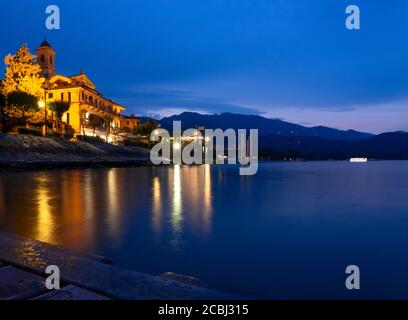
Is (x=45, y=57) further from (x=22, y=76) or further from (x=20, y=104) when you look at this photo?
(x=20, y=104)

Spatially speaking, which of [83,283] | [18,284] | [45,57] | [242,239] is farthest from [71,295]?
[45,57]

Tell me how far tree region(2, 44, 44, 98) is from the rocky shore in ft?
41.9

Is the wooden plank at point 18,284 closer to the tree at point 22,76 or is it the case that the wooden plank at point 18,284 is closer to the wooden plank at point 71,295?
the wooden plank at point 71,295

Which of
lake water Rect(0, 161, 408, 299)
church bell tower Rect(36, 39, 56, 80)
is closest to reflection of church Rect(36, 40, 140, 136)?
church bell tower Rect(36, 39, 56, 80)

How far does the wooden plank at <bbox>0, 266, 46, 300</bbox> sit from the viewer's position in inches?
135

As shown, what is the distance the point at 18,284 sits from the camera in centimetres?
374

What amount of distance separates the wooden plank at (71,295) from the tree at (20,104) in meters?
53.6

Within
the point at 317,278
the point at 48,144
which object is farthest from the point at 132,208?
the point at 48,144

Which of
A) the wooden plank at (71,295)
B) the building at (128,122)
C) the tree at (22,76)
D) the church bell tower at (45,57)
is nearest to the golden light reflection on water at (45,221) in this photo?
the wooden plank at (71,295)

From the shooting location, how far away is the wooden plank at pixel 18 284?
3.43 m

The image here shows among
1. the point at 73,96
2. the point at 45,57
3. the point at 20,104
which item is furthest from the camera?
the point at 45,57

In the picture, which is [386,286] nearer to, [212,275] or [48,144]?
[212,275]

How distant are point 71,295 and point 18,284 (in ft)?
2.81
